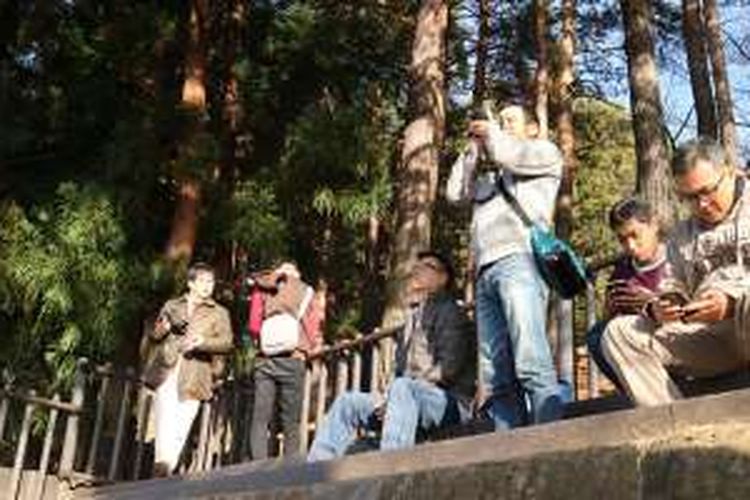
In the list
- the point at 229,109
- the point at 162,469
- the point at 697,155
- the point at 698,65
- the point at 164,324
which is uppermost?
the point at 698,65

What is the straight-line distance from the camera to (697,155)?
4.24 metres

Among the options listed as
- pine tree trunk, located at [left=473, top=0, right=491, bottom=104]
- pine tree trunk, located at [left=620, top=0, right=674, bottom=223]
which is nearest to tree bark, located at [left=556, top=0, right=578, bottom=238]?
pine tree trunk, located at [left=473, top=0, right=491, bottom=104]

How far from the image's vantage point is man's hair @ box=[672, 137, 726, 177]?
13.8ft

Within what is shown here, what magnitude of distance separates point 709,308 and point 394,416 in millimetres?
1866

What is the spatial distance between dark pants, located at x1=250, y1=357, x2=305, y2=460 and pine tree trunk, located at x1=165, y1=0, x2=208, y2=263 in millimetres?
3801

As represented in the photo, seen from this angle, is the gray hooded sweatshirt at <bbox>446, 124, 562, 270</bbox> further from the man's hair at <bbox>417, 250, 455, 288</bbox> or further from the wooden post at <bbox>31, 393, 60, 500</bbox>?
the wooden post at <bbox>31, 393, 60, 500</bbox>

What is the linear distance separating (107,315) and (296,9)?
4.30m

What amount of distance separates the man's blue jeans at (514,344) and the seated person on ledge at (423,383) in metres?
0.32

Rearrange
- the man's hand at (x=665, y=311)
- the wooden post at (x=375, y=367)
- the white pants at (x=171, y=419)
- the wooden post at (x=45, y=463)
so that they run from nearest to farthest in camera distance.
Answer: the man's hand at (x=665, y=311) < the wooden post at (x=375, y=367) < the white pants at (x=171, y=419) < the wooden post at (x=45, y=463)

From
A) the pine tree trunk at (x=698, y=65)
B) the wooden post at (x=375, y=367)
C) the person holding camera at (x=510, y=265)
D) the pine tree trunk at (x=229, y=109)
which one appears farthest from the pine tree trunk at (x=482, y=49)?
the person holding camera at (x=510, y=265)

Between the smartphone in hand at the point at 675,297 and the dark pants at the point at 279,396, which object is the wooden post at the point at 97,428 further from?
the smartphone in hand at the point at 675,297

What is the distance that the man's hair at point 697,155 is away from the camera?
4.22m

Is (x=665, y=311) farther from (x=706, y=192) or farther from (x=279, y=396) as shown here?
(x=279, y=396)

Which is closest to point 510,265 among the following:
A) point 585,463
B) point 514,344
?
point 514,344
